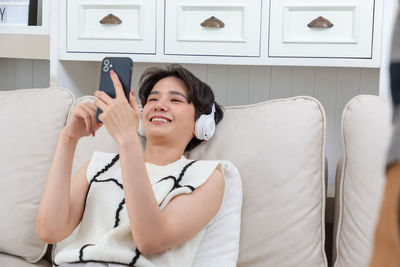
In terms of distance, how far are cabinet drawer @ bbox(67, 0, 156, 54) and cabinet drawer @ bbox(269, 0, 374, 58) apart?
0.43 meters

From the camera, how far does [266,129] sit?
4.64 ft

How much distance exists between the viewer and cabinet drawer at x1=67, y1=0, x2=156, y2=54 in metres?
1.78

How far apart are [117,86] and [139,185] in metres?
0.23

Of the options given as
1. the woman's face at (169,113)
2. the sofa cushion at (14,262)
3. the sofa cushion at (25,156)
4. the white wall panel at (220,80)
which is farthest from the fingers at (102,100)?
the white wall panel at (220,80)


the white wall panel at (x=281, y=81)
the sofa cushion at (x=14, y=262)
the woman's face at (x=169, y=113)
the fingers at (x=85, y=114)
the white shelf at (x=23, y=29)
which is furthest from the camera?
the white wall panel at (x=281, y=81)

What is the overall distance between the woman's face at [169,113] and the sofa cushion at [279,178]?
107 millimetres

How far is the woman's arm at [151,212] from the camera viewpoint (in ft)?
3.60

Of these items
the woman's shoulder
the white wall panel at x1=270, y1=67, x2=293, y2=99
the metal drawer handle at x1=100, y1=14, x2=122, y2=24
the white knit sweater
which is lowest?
the white knit sweater

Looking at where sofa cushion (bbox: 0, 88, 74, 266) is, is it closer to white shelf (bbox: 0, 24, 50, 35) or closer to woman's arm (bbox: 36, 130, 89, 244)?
woman's arm (bbox: 36, 130, 89, 244)

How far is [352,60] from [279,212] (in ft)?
2.02

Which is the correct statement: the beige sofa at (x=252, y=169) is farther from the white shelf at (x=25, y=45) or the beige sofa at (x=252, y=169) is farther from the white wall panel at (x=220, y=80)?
the white wall panel at (x=220, y=80)

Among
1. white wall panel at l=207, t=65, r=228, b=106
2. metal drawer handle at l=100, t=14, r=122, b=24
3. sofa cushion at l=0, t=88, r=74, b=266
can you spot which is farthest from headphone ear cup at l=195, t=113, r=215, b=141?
white wall panel at l=207, t=65, r=228, b=106

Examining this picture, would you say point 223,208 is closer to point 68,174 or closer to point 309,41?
point 68,174

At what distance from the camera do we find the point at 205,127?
138cm
